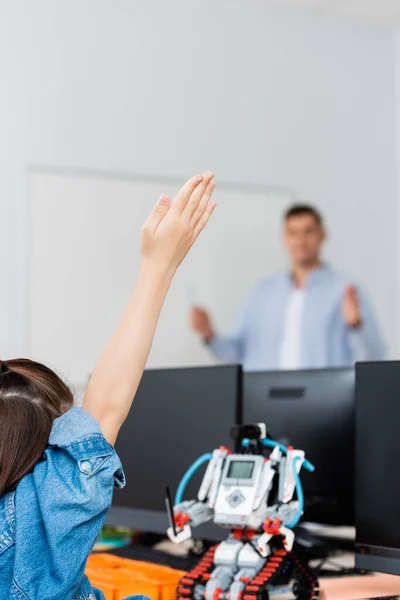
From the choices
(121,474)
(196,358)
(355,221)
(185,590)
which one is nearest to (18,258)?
(196,358)

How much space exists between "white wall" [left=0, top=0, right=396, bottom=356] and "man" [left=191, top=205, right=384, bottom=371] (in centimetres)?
38

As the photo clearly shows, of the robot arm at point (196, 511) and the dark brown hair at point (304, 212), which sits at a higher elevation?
the dark brown hair at point (304, 212)

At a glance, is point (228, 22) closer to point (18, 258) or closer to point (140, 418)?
point (18, 258)

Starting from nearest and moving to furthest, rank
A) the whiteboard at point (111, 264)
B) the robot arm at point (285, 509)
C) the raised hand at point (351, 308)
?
the robot arm at point (285, 509)
the whiteboard at point (111, 264)
the raised hand at point (351, 308)

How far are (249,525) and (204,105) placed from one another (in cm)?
352

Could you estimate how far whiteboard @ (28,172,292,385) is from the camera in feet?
14.1

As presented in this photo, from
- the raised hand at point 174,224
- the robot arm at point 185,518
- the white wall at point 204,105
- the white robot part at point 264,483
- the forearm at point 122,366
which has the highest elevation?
the white wall at point 204,105

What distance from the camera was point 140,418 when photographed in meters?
2.12

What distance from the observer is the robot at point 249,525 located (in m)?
1.52

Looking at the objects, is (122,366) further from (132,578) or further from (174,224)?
(132,578)

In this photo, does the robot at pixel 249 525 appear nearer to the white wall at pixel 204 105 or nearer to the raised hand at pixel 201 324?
the white wall at pixel 204 105

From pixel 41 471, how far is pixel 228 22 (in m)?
4.09

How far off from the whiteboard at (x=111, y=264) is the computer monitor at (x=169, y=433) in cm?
206

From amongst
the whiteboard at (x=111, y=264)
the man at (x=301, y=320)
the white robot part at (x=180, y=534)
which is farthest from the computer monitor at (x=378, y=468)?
the man at (x=301, y=320)
